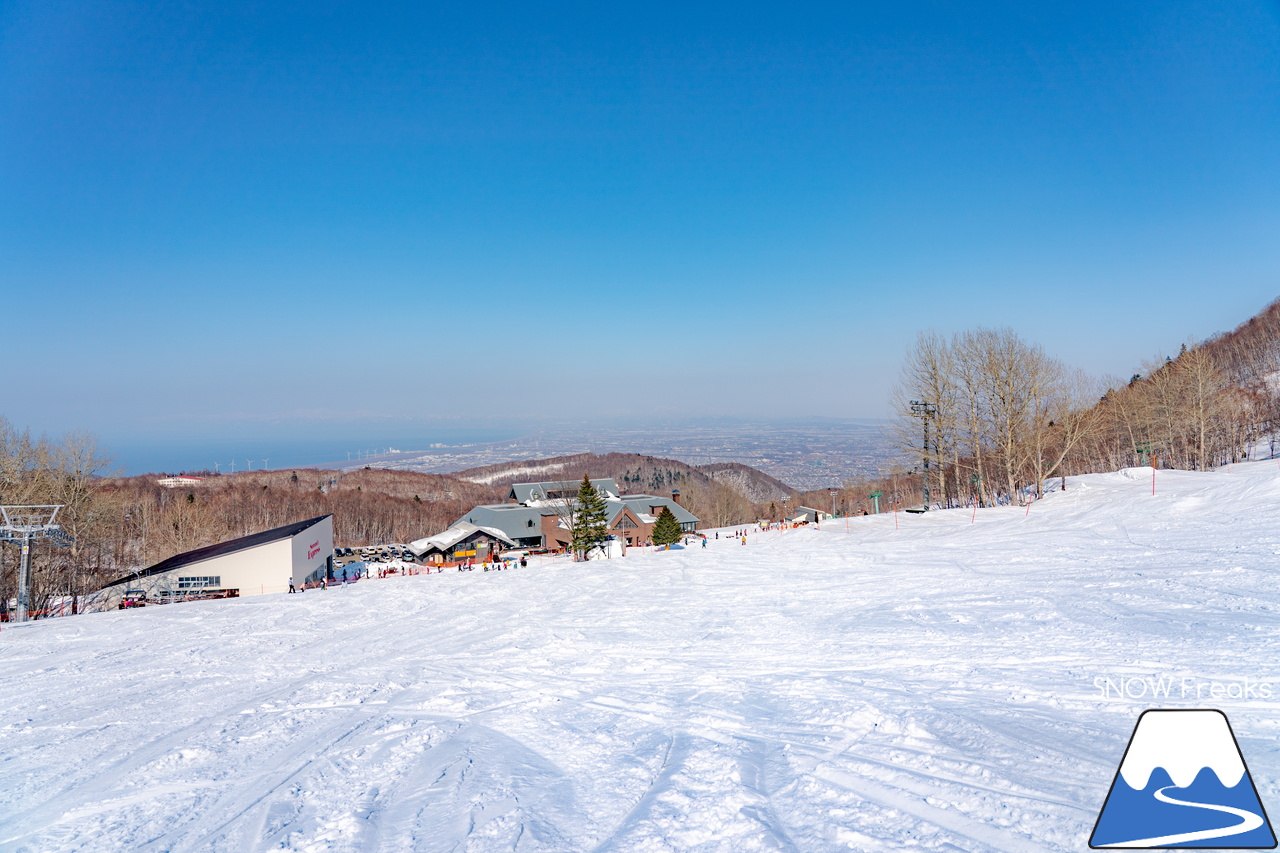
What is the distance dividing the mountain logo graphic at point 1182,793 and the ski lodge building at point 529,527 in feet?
149

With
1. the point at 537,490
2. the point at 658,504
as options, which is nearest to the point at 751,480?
the point at 658,504

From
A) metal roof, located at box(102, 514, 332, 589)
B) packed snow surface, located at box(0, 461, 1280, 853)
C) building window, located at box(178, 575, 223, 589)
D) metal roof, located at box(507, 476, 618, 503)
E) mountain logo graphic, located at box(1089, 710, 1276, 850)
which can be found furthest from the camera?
metal roof, located at box(507, 476, 618, 503)

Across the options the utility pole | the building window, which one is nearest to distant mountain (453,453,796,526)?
the utility pole

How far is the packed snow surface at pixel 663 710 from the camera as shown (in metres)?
5.36

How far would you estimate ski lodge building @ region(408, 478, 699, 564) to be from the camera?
51.7m

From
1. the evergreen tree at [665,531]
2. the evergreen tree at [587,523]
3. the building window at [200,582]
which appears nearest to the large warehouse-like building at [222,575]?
the building window at [200,582]

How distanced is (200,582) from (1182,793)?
37.4 metres

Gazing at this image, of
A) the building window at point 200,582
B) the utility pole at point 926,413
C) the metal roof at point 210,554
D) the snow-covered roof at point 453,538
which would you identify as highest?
the utility pole at point 926,413

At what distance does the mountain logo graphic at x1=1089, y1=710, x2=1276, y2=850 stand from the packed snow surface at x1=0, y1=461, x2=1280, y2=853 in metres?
1.22

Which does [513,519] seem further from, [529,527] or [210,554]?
[210,554]

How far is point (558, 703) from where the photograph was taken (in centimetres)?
916

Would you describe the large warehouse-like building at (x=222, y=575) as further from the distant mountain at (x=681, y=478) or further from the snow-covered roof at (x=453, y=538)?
the distant mountain at (x=681, y=478)

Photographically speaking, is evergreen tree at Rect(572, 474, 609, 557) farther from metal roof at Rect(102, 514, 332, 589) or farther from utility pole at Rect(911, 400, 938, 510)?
utility pole at Rect(911, 400, 938, 510)

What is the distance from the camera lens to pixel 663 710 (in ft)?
28.0
